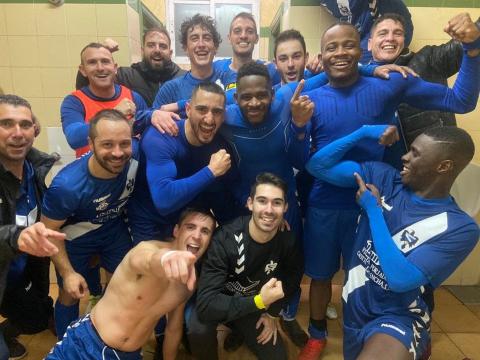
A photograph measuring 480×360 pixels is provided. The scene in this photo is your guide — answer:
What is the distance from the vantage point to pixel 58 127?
3.39m

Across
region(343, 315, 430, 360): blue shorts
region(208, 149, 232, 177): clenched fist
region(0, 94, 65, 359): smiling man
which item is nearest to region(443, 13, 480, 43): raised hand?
region(208, 149, 232, 177): clenched fist

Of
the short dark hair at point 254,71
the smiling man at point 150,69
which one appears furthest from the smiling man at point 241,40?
the short dark hair at point 254,71

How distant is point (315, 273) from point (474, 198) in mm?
1387

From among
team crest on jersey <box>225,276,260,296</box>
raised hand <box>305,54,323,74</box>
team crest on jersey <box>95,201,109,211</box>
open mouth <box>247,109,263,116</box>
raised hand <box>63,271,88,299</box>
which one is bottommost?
team crest on jersey <box>225,276,260,296</box>

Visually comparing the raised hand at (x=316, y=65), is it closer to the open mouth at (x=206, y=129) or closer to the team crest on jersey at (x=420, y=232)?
the open mouth at (x=206, y=129)

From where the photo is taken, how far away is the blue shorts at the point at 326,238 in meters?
1.98

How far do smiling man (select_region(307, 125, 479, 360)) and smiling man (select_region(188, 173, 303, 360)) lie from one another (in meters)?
0.34

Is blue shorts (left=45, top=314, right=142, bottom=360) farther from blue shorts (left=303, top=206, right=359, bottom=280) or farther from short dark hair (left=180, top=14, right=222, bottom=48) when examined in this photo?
short dark hair (left=180, top=14, right=222, bottom=48)

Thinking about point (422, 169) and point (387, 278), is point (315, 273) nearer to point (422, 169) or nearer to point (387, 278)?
point (387, 278)

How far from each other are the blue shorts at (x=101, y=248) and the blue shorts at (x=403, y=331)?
1392 millimetres

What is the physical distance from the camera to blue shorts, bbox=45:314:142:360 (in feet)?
5.18

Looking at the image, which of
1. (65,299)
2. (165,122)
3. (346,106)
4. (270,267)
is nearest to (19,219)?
(65,299)

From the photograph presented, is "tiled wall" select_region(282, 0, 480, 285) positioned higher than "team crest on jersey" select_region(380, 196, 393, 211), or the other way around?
"tiled wall" select_region(282, 0, 480, 285)

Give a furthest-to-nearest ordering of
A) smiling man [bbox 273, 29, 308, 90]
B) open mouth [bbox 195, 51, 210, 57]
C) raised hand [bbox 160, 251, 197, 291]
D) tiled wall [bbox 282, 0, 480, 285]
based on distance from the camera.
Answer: tiled wall [bbox 282, 0, 480, 285] < open mouth [bbox 195, 51, 210, 57] < smiling man [bbox 273, 29, 308, 90] < raised hand [bbox 160, 251, 197, 291]
